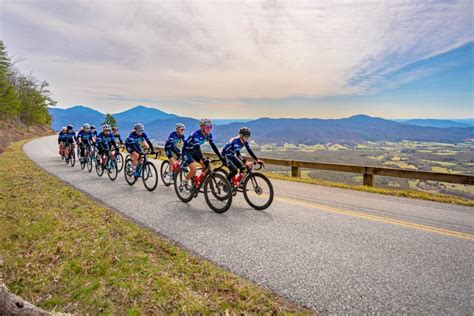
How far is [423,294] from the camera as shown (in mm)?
3061

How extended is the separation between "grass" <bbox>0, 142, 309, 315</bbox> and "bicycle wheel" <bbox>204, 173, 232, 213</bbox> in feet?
6.34

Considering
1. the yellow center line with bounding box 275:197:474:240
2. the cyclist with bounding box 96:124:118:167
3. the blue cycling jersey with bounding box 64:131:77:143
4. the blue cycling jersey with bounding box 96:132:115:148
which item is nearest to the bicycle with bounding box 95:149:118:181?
the cyclist with bounding box 96:124:118:167

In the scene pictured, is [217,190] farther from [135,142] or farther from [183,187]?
[135,142]

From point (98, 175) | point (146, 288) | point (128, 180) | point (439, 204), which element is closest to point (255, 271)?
point (146, 288)

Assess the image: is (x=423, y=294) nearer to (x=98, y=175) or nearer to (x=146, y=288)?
(x=146, y=288)

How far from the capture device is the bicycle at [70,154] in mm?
14583

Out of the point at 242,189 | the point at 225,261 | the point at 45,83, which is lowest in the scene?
the point at 225,261

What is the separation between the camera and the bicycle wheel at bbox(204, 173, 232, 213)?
21.3 feet

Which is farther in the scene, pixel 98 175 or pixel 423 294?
pixel 98 175

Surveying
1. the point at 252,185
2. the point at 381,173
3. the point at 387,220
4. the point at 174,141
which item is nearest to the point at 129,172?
the point at 174,141

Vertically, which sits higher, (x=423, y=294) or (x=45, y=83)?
(x=45, y=83)

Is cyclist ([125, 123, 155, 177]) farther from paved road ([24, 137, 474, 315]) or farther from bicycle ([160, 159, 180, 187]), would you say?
paved road ([24, 137, 474, 315])

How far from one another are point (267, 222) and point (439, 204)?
5.62 meters

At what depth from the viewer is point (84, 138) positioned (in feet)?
45.7
